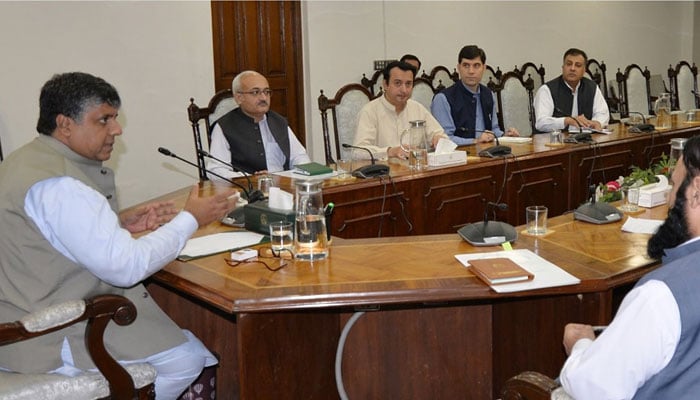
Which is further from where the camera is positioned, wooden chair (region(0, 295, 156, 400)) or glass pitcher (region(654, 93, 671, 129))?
glass pitcher (region(654, 93, 671, 129))

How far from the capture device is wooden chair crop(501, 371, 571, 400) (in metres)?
1.51

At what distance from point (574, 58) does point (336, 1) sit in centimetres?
186

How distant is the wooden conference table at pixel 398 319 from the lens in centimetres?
204

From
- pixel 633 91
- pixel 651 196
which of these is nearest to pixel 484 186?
pixel 651 196

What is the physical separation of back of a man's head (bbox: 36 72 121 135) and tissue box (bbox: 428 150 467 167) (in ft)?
6.38

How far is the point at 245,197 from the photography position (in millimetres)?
3062

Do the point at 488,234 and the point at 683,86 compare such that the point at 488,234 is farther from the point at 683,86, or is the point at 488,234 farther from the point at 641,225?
the point at 683,86

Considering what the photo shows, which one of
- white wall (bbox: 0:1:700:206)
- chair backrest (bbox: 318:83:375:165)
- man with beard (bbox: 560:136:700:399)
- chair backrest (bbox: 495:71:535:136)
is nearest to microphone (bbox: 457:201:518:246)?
man with beard (bbox: 560:136:700:399)

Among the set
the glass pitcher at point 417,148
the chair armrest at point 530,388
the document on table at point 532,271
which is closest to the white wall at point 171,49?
the glass pitcher at point 417,148

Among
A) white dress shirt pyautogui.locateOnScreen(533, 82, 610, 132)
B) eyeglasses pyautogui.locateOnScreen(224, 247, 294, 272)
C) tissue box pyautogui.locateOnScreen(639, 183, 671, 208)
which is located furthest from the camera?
white dress shirt pyautogui.locateOnScreen(533, 82, 610, 132)

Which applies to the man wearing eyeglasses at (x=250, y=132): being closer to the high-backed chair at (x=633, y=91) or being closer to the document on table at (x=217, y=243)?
the document on table at (x=217, y=243)

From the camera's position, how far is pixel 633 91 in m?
7.18

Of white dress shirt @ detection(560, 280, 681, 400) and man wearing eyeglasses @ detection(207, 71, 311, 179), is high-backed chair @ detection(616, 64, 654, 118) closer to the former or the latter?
man wearing eyeglasses @ detection(207, 71, 311, 179)

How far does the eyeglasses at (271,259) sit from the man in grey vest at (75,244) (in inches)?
7.0
